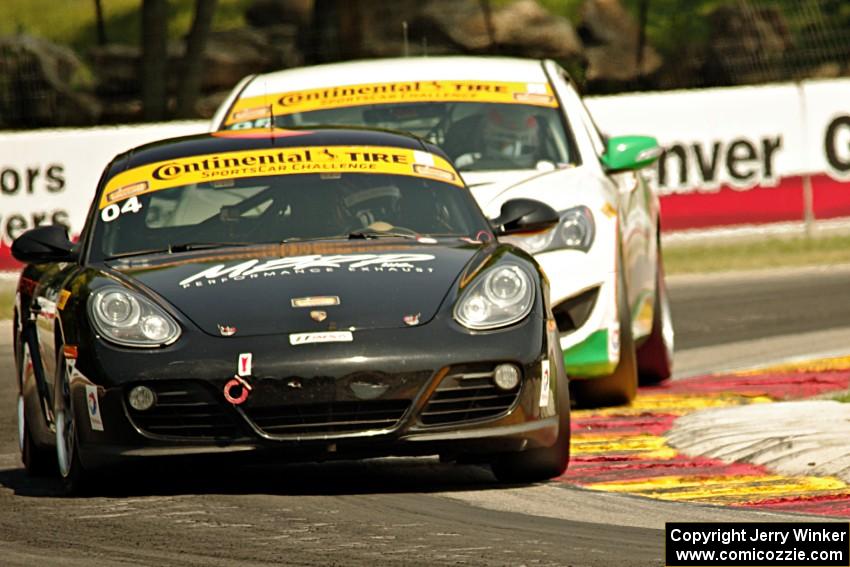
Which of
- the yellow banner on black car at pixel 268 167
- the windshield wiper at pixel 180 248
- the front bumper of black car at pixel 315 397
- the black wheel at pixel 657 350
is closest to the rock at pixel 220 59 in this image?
the black wheel at pixel 657 350

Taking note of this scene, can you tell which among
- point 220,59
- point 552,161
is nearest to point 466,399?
point 552,161

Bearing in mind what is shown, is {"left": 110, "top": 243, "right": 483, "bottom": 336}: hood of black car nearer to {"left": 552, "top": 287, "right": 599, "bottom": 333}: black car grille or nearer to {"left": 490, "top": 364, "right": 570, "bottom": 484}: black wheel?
A: {"left": 490, "top": 364, "right": 570, "bottom": 484}: black wheel

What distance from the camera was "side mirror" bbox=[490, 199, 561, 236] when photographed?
897 cm

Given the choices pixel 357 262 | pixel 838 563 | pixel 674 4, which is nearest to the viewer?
pixel 838 563

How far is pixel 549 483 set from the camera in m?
7.98

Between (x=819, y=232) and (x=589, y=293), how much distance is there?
434 inches

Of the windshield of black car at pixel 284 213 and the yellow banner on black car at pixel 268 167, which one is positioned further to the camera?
the yellow banner on black car at pixel 268 167

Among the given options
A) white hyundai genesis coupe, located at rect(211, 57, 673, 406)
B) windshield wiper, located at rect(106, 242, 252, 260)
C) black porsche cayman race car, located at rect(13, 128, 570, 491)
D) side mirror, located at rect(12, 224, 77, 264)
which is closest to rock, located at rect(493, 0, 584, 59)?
white hyundai genesis coupe, located at rect(211, 57, 673, 406)

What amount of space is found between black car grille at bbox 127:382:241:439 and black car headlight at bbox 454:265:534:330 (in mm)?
880

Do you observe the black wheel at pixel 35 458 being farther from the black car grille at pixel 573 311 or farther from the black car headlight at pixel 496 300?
the black car grille at pixel 573 311

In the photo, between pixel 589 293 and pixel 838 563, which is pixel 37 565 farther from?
pixel 589 293

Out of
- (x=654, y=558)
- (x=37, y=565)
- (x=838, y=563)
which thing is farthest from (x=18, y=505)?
(x=838, y=563)

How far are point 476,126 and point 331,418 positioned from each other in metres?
3.98

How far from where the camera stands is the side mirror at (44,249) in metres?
8.72
